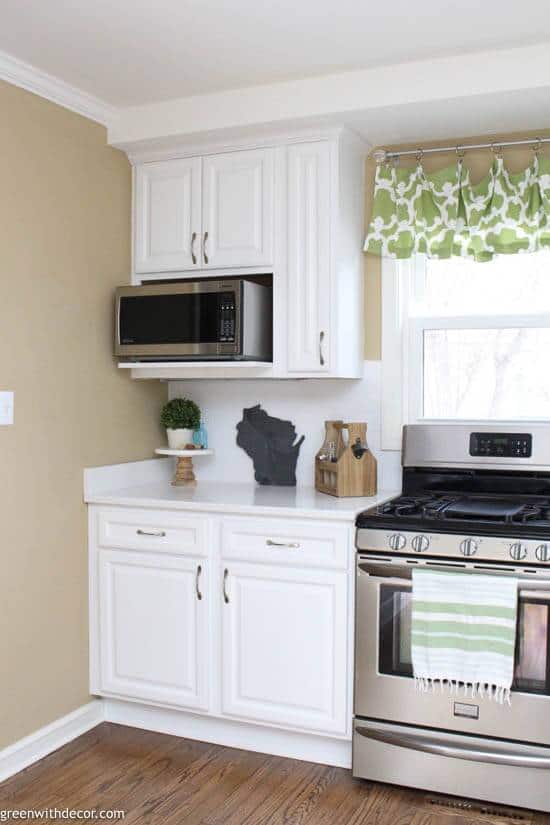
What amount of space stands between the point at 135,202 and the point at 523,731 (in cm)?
246

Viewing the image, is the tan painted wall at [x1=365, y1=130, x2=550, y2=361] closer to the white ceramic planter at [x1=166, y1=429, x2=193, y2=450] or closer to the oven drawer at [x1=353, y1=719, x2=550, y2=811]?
the white ceramic planter at [x1=166, y1=429, x2=193, y2=450]

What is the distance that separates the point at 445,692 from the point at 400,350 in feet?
4.49

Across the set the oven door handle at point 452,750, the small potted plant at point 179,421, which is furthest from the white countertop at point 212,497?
the oven door handle at point 452,750

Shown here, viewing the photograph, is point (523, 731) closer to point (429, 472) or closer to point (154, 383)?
point (429, 472)

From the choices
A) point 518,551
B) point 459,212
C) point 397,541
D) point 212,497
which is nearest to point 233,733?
point 212,497

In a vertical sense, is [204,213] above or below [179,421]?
above

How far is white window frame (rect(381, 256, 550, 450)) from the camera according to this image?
11.5ft

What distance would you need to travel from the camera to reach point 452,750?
2.75 m

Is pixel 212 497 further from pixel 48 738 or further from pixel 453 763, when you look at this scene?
pixel 453 763

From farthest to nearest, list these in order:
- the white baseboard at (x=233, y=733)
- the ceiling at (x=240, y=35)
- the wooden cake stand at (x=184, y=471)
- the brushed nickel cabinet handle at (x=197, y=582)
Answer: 1. the wooden cake stand at (x=184, y=471)
2. the brushed nickel cabinet handle at (x=197, y=582)
3. the white baseboard at (x=233, y=733)
4. the ceiling at (x=240, y=35)

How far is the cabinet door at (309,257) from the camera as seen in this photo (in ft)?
10.7

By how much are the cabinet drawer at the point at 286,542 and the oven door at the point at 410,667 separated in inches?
4.4

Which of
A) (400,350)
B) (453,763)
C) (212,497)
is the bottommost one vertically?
(453,763)

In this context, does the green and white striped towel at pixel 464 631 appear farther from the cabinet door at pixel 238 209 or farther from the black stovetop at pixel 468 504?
the cabinet door at pixel 238 209
